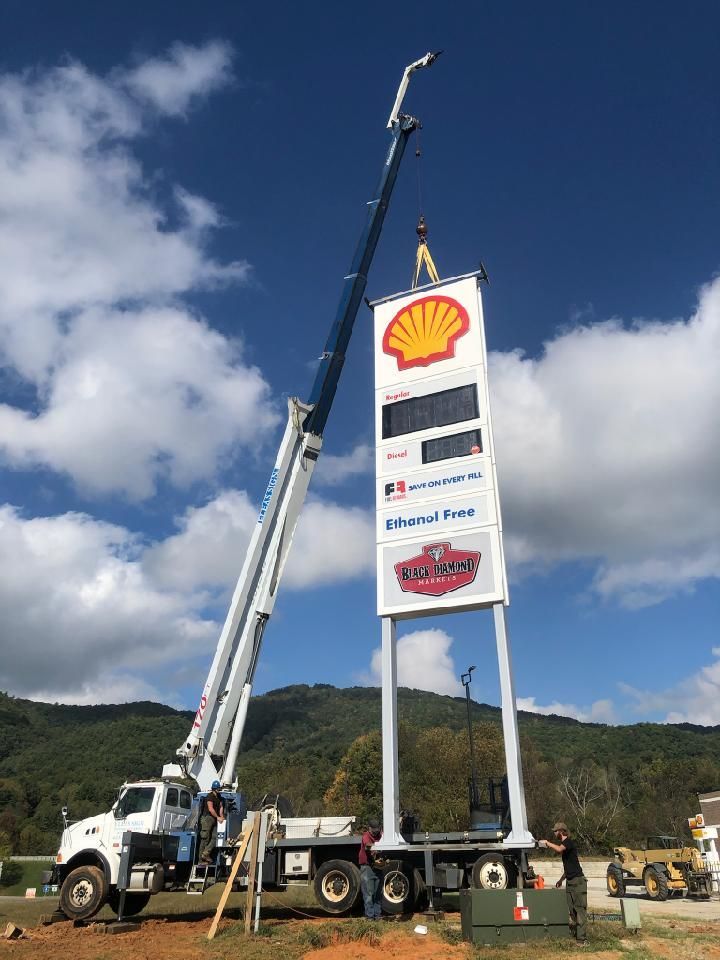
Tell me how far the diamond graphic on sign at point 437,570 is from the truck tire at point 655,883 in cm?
1228

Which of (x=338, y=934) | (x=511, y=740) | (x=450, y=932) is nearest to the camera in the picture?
(x=450, y=932)

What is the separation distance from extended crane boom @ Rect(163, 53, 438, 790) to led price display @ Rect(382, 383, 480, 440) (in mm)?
2860

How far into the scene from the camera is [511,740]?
1585 cm

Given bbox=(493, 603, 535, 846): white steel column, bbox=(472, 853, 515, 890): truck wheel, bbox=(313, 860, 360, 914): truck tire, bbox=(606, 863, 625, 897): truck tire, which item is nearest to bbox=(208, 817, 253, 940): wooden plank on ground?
bbox=(313, 860, 360, 914): truck tire

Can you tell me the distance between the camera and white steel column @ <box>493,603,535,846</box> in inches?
589

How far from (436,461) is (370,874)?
9.78m

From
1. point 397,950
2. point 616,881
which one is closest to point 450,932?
point 397,950

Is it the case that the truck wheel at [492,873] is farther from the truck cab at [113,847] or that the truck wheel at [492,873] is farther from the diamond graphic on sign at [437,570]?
the truck cab at [113,847]

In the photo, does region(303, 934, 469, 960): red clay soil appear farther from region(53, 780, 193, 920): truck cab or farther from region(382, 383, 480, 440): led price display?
region(382, 383, 480, 440): led price display

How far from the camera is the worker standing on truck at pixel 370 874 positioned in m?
14.6

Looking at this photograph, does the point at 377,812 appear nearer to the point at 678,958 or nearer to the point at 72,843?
the point at 72,843

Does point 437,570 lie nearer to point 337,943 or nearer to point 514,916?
point 514,916

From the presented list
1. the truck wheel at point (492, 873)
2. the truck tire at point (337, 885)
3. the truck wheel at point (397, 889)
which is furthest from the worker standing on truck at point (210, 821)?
the truck wheel at point (492, 873)

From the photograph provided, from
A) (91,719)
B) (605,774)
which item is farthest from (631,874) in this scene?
(91,719)
